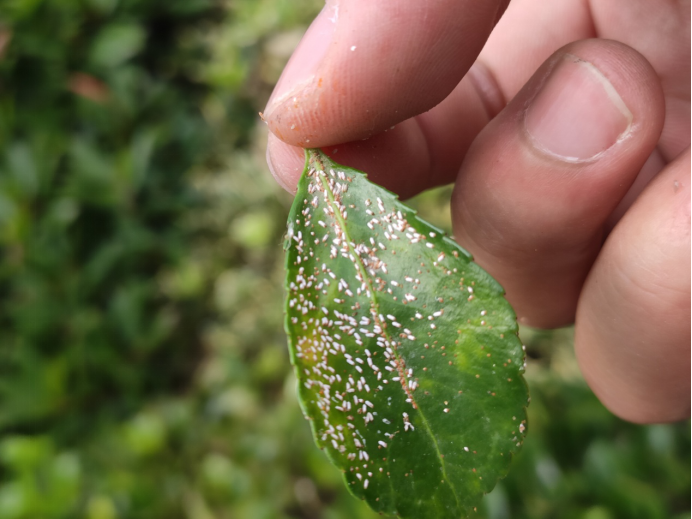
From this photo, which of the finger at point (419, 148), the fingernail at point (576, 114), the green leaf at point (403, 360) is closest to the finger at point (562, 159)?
the fingernail at point (576, 114)

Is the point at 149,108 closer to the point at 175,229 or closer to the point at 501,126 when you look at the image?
the point at 175,229

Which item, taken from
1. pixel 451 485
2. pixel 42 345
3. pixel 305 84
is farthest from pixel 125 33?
Result: pixel 451 485

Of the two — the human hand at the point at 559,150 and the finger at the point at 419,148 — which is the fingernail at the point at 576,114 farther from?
the finger at the point at 419,148

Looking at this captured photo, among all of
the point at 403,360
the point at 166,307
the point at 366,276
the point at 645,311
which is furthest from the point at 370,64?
the point at 166,307

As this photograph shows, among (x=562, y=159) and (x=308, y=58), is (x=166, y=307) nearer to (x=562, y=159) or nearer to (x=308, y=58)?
(x=308, y=58)

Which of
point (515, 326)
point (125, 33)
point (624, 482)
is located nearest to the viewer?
point (515, 326)

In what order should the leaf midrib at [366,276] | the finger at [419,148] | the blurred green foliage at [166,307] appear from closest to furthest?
the leaf midrib at [366,276]
the finger at [419,148]
the blurred green foliage at [166,307]

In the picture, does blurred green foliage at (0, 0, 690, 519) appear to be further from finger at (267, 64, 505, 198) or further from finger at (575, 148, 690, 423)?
finger at (267, 64, 505, 198)
